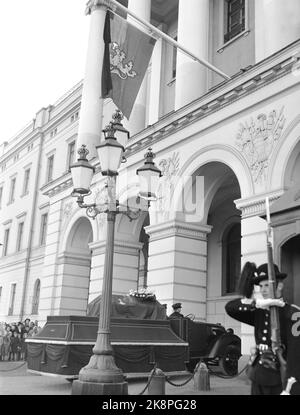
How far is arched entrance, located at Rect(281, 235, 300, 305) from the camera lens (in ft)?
23.7

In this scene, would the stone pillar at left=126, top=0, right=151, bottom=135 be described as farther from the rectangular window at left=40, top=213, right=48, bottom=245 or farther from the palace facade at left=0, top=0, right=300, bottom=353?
the rectangular window at left=40, top=213, right=48, bottom=245

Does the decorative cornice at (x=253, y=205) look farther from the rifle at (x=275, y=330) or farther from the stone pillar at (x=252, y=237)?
the rifle at (x=275, y=330)

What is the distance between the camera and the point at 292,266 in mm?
7410

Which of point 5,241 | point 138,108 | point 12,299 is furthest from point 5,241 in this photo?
point 138,108

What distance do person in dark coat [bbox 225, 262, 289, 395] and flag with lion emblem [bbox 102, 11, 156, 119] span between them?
36.4 feet

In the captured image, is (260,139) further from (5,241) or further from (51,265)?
(5,241)

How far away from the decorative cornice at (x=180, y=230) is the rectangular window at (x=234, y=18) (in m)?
9.57

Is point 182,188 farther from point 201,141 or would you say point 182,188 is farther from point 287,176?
point 287,176

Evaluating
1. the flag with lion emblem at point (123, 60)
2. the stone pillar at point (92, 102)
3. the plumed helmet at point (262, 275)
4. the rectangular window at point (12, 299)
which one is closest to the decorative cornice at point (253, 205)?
the flag with lion emblem at point (123, 60)

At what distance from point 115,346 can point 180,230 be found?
18.7ft

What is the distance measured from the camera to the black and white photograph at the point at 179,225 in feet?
24.1

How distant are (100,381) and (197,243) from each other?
879cm

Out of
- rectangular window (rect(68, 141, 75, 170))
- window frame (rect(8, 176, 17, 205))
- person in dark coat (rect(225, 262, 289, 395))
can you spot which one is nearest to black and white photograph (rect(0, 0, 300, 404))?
person in dark coat (rect(225, 262, 289, 395))
